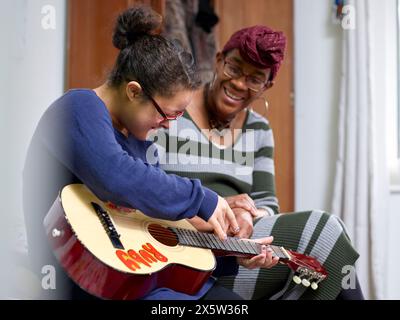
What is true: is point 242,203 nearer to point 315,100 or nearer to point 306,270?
point 306,270

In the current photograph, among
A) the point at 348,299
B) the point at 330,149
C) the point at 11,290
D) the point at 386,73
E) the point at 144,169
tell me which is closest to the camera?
the point at 11,290

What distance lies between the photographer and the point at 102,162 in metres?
0.71

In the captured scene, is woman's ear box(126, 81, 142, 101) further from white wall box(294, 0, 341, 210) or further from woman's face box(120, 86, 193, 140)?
white wall box(294, 0, 341, 210)

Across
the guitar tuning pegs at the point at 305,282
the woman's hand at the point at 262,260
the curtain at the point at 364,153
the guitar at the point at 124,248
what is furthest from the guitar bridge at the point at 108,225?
the curtain at the point at 364,153

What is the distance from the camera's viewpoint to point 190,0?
1833mm

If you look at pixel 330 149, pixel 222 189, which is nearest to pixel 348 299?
pixel 222 189

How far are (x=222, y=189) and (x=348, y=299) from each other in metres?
0.40

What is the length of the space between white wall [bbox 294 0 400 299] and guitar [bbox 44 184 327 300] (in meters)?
1.01

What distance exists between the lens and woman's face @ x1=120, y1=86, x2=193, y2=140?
82cm

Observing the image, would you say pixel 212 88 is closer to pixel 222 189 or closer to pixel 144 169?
pixel 222 189

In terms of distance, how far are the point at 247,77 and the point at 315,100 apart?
2.55 ft

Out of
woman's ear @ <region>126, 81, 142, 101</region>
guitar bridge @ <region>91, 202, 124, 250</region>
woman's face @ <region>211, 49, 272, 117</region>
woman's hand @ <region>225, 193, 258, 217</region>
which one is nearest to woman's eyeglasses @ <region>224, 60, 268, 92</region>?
woman's face @ <region>211, 49, 272, 117</region>

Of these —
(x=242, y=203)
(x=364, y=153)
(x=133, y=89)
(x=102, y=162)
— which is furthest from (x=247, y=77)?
(x=364, y=153)

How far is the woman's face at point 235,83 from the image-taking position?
1.16 m
